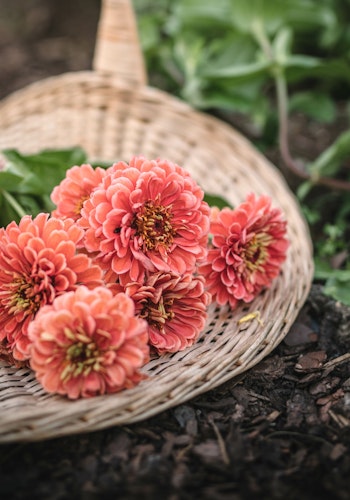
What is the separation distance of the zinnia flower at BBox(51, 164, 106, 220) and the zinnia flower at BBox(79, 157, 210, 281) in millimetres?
54

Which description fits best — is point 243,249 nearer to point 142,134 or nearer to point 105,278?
point 105,278

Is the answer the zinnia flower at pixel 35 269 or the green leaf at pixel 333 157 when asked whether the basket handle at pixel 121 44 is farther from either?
the zinnia flower at pixel 35 269

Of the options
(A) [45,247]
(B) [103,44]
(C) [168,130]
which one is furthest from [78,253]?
(B) [103,44]

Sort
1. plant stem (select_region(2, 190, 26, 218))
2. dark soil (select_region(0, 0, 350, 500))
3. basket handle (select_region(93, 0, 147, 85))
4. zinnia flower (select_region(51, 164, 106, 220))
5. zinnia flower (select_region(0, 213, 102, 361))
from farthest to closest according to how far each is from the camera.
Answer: basket handle (select_region(93, 0, 147, 85)) → plant stem (select_region(2, 190, 26, 218)) → zinnia flower (select_region(51, 164, 106, 220)) → zinnia flower (select_region(0, 213, 102, 361)) → dark soil (select_region(0, 0, 350, 500))

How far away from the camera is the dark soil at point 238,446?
0.76 metres

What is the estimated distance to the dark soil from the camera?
2.49 ft

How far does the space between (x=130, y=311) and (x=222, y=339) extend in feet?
0.78

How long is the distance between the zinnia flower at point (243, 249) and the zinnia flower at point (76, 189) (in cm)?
21

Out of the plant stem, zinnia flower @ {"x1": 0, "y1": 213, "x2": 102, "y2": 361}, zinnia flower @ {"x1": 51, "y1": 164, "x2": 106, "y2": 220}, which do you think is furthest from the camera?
the plant stem

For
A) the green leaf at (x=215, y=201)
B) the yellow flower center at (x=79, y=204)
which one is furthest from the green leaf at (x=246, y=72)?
the yellow flower center at (x=79, y=204)

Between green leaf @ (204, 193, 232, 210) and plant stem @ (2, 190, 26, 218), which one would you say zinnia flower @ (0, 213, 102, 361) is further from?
green leaf @ (204, 193, 232, 210)

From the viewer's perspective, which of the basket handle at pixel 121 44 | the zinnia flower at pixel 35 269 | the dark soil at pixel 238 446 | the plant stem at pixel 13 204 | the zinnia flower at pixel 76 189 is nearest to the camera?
the dark soil at pixel 238 446

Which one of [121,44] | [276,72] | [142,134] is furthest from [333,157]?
[121,44]

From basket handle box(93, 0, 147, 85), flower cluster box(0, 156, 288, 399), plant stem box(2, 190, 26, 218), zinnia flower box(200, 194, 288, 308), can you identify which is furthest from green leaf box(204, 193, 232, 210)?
basket handle box(93, 0, 147, 85)
